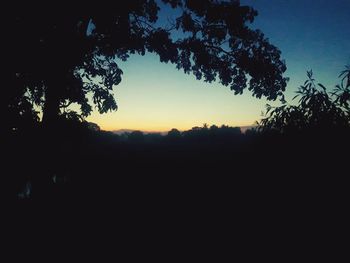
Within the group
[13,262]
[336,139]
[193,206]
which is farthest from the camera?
[193,206]

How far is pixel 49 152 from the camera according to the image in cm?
1041

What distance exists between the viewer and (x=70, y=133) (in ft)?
35.6

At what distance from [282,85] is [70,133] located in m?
Answer: 9.41

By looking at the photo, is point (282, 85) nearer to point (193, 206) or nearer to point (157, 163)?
point (193, 206)

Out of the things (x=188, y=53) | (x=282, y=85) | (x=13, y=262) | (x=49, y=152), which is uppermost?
(x=188, y=53)

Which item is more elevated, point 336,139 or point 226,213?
point 336,139

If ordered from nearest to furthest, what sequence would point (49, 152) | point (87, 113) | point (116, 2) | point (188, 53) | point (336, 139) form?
Answer: point (336, 139)
point (116, 2)
point (49, 152)
point (188, 53)
point (87, 113)

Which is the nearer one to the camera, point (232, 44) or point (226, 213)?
point (226, 213)

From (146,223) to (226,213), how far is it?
10.9ft

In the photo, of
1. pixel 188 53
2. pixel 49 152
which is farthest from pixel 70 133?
pixel 188 53

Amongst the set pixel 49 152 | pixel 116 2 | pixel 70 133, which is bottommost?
pixel 49 152

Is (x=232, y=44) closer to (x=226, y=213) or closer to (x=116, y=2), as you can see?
(x=116, y=2)

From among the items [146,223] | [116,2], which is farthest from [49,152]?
[116,2]

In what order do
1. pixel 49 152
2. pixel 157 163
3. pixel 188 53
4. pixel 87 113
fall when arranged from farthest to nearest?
pixel 157 163
pixel 87 113
pixel 188 53
pixel 49 152
